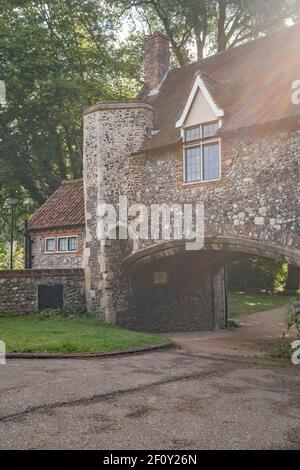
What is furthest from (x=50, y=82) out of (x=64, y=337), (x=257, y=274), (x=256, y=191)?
(x=257, y=274)

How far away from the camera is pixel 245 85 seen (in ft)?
54.9

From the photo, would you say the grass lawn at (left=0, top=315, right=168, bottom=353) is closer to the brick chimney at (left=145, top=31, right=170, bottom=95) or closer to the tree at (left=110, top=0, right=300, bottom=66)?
the brick chimney at (left=145, top=31, right=170, bottom=95)

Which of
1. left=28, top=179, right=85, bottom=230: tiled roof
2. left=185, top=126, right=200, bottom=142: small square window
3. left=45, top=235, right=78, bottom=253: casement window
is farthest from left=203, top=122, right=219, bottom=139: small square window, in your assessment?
left=45, top=235, right=78, bottom=253: casement window

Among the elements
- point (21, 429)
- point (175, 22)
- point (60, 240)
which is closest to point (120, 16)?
point (175, 22)

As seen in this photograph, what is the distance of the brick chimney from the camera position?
859 inches

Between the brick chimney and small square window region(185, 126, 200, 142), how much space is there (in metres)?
6.23

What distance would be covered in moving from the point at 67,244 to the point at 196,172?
8.19 metres

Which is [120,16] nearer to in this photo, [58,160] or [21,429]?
[58,160]

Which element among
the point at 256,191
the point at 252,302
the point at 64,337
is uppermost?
the point at 256,191

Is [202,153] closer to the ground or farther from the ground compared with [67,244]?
farther from the ground

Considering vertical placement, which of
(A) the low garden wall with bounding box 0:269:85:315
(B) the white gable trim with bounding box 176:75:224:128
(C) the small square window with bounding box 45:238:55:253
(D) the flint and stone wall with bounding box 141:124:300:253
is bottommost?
(A) the low garden wall with bounding box 0:269:85:315

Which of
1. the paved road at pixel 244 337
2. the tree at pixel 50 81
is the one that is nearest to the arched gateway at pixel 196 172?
the paved road at pixel 244 337

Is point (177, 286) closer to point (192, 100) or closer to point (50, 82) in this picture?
point (192, 100)
